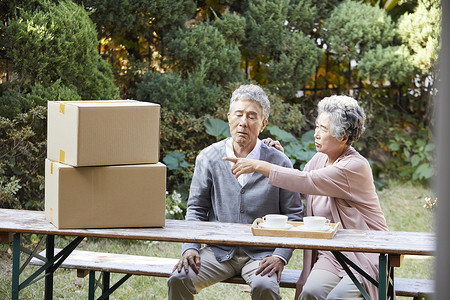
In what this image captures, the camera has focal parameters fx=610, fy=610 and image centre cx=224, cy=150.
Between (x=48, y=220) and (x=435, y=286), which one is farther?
(x=48, y=220)

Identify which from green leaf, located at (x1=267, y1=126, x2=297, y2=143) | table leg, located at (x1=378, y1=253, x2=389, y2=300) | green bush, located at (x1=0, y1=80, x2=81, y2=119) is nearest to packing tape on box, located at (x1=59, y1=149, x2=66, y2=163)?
table leg, located at (x1=378, y1=253, x2=389, y2=300)

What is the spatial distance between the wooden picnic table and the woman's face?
1.35ft

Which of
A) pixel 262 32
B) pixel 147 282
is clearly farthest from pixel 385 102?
pixel 147 282

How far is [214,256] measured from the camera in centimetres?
309

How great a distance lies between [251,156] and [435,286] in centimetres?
273

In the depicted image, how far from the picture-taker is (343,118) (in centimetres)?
297

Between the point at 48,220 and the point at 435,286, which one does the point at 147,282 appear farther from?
the point at 435,286

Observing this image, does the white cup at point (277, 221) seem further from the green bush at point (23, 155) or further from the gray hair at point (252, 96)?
the green bush at point (23, 155)

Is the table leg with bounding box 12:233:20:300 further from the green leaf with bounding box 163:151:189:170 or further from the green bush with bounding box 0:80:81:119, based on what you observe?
the green leaf with bounding box 163:151:189:170

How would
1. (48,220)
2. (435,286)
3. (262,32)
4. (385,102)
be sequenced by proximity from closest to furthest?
(435,286) < (48,220) < (262,32) < (385,102)

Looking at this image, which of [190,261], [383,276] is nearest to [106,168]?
[190,261]

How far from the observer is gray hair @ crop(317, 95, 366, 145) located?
2971 mm

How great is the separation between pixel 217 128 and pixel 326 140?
11.9 feet

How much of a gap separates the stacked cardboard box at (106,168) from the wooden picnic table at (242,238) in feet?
0.22
